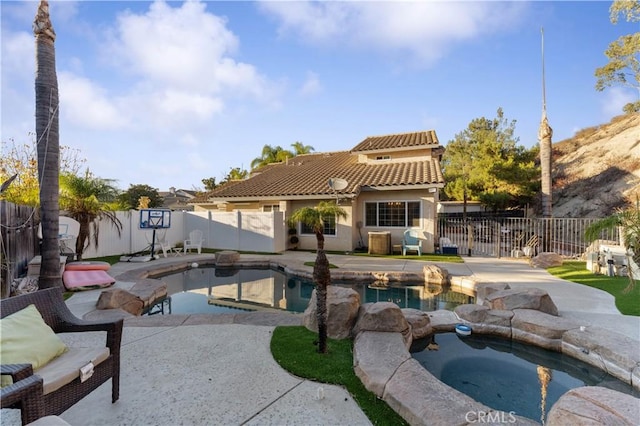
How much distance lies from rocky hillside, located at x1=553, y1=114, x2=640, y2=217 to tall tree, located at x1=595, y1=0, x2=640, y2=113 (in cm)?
689

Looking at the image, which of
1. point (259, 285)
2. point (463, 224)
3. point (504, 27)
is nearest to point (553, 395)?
point (259, 285)

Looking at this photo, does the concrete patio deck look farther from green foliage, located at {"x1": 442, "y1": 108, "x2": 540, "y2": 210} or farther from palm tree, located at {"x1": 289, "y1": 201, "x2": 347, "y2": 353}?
green foliage, located at {"x1": 442, "y1": 108, "x2": 540, "y2": 210}

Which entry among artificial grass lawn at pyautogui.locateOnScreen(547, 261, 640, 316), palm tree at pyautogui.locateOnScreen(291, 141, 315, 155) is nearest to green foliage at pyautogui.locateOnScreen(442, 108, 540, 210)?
artificial grass lawn at pyautogui.locateOnScreen(547, 261, 640, 316)

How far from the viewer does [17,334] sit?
2662 millimetres

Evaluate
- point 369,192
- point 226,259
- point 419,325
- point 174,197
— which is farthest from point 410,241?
point 174,197

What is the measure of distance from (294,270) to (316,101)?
7328mm

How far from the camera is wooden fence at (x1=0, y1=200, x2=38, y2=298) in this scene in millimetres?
6445

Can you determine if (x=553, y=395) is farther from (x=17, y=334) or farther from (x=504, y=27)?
(x=504, y=27)

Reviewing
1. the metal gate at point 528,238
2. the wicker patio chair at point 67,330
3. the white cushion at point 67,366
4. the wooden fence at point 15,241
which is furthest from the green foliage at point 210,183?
the white cushion at point 67,366

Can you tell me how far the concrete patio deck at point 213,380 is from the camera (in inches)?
117

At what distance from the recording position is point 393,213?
1534cm

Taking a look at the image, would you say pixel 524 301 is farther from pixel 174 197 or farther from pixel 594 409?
pixel 174 197

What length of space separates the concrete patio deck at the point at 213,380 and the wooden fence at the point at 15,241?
5.22ft

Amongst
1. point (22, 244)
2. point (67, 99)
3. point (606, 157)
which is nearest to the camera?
point (67, 99)
